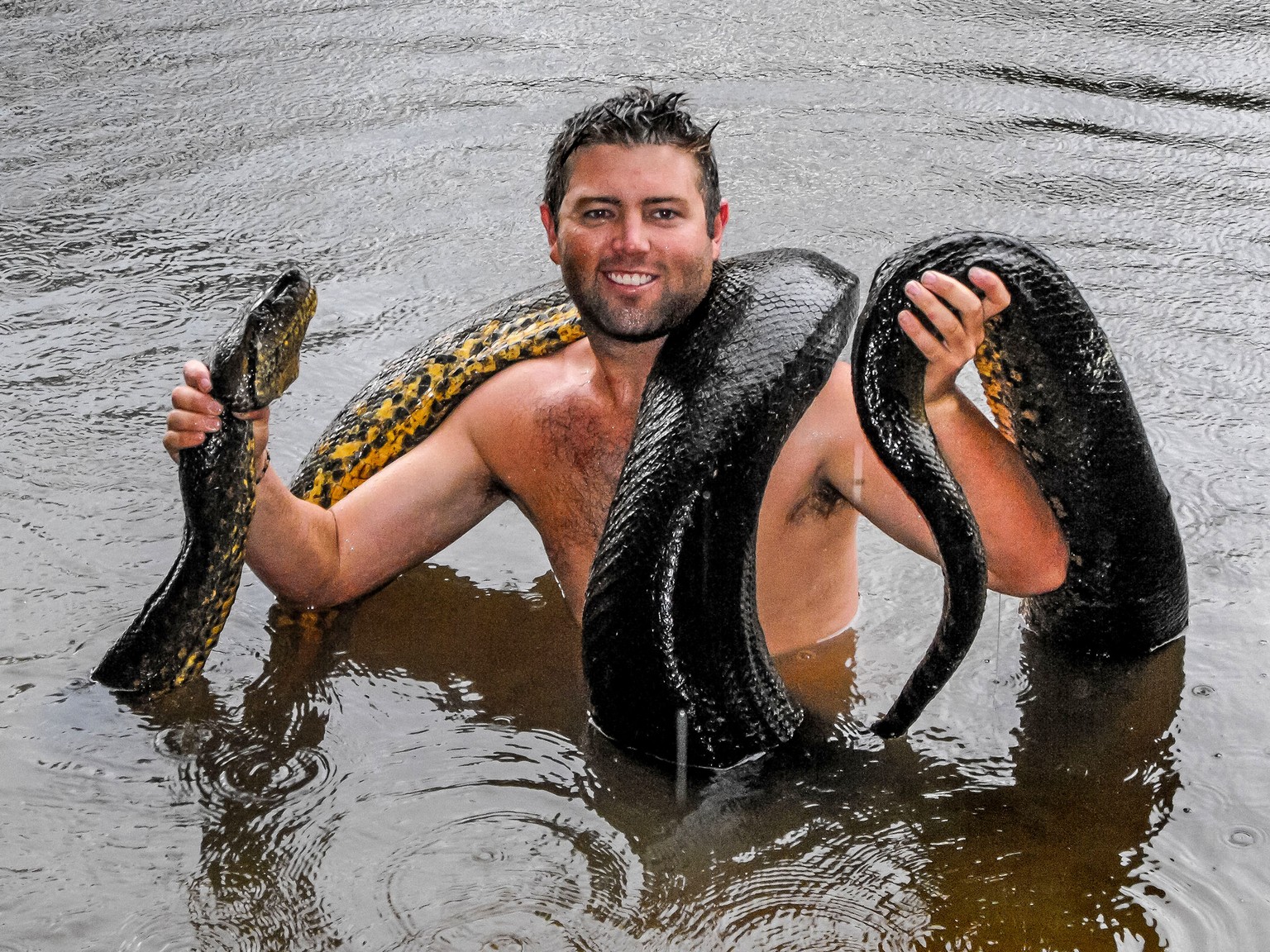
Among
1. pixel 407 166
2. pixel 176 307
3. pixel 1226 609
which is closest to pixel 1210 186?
pixel 1226 609

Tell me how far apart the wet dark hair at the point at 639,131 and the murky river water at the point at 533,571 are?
48.5 inches

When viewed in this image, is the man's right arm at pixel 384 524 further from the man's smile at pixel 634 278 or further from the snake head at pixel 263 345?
the man's smile at pixel 634 278

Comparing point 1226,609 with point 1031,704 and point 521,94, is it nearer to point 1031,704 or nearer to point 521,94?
point 1031,704

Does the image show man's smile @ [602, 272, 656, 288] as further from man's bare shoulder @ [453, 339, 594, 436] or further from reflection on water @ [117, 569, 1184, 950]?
reflection on water @ [117, 569, 1184, 950]

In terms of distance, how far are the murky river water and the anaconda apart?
0.15 metres

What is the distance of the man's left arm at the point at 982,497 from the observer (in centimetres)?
308

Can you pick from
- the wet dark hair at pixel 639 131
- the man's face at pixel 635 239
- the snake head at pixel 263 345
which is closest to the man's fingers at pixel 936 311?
the man's face at pixel 635 239

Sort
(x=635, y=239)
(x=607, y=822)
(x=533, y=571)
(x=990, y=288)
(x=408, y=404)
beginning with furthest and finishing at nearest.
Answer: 1. (x=408, y=404)
2. (x=533, y=571)
3. (x=635, y=239)
4. (x=607, y=822)
5. (x=990, y=288)

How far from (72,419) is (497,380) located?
1786 millimetres

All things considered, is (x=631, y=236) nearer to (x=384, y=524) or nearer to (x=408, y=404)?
(x=384, y=524)

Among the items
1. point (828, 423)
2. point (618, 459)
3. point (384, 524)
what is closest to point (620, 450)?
point (618, 459)

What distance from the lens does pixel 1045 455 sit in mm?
3254

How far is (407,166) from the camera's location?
689 centimetres

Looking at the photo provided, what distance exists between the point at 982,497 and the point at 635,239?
3.12 feet
